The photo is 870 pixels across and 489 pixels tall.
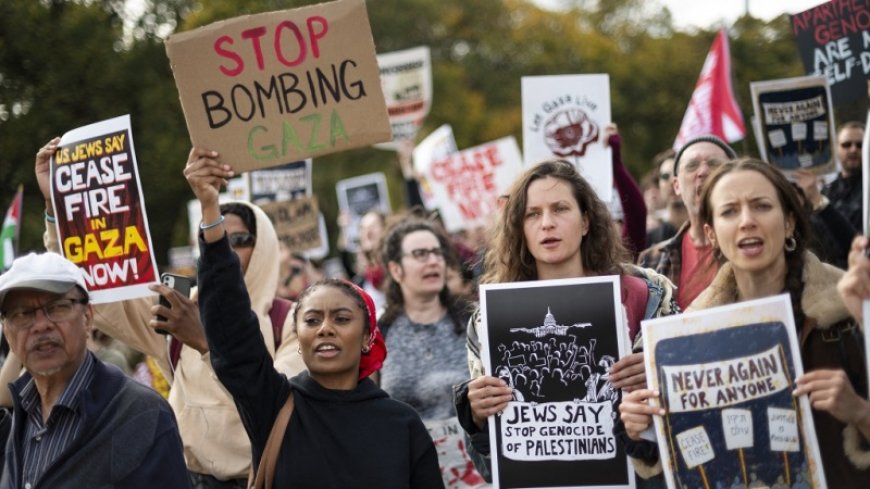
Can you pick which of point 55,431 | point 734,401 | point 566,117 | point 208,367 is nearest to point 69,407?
point 55,431

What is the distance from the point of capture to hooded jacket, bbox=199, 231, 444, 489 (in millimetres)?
4035

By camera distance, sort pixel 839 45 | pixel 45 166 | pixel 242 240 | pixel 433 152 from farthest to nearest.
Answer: pixel 433 152 → pixel 839 45 → pixel 242 240 → pixel 45 166

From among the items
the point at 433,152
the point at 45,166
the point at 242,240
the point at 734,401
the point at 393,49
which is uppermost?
the point at 393,49

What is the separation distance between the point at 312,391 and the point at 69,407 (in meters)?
0.80

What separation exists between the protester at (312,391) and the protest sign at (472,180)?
7359 mm

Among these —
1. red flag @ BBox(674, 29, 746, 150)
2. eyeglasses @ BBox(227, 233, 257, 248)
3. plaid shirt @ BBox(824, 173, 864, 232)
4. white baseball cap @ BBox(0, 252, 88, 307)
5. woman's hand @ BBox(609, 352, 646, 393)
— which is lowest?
woman's hand @ BBox(609, 352, 646, 393)

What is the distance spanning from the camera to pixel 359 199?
1430 cm

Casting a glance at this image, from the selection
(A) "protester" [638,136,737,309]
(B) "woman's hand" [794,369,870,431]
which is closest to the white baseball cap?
(B) "woman's hand" [794,369,870,431]

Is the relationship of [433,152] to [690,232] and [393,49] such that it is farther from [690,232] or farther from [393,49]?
[393,49]

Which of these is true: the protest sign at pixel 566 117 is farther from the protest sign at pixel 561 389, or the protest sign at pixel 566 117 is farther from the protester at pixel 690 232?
the protest sign at pixel 561 389

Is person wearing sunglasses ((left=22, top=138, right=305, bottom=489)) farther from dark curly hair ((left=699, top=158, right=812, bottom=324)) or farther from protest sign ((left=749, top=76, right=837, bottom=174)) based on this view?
protest sign ((left=749, top=76, right=837, bottom=174))

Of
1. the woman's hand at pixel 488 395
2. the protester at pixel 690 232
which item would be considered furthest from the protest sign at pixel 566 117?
the woman's hand at pixel 488 395

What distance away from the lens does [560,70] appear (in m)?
42.5

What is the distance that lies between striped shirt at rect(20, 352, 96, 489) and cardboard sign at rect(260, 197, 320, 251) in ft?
20.0
